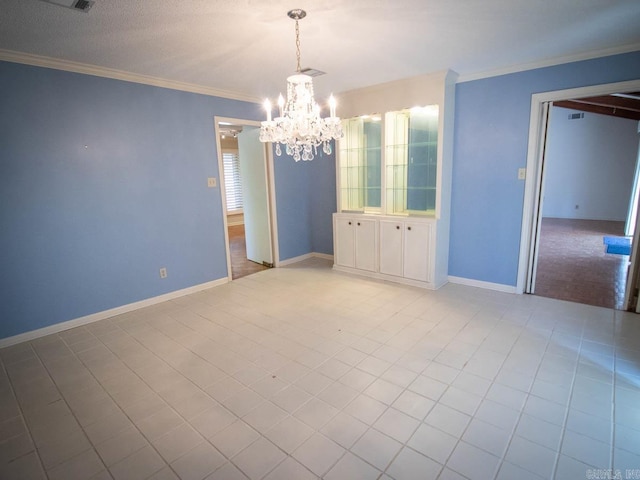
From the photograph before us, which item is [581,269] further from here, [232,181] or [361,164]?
[232,181]

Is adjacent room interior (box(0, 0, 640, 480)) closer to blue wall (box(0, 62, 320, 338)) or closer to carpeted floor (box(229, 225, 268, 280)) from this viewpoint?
blue wall (box(0, 62, 320, 338))

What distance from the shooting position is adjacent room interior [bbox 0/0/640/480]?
1891 mm

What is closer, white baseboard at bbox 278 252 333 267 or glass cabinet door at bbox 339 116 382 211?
glass cabinet door at bbox 339 116 382 211

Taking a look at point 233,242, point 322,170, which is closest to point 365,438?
point 322,170

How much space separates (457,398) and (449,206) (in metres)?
2.64

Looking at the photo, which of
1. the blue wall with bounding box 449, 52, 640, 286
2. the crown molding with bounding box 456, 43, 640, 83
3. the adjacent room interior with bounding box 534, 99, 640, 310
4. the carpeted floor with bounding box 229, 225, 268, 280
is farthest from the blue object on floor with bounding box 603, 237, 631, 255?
the carpeted floor with bounding box 229, 225, 268, 280

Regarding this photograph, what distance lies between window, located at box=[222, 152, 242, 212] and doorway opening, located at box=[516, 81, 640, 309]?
689 cm

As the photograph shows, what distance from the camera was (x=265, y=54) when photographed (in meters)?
3.02

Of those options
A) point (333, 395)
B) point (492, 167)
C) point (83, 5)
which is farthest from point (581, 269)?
point (83, 5)

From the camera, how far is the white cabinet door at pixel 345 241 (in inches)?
189

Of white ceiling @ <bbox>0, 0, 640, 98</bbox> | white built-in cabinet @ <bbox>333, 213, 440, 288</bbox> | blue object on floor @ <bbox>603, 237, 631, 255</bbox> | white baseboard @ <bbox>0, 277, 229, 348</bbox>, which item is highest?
white ceiling @ <bbox>0, 0, 640, 98</bbox>

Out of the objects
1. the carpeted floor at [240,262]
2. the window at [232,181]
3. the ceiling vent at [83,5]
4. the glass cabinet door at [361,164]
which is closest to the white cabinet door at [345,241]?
the glass cabinet door at [361,164]

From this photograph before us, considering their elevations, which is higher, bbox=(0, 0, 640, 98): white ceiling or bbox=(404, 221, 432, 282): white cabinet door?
bbox=(0, 0, 640, 98): white ceiling

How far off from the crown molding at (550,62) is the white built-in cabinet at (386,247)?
5.66ft
